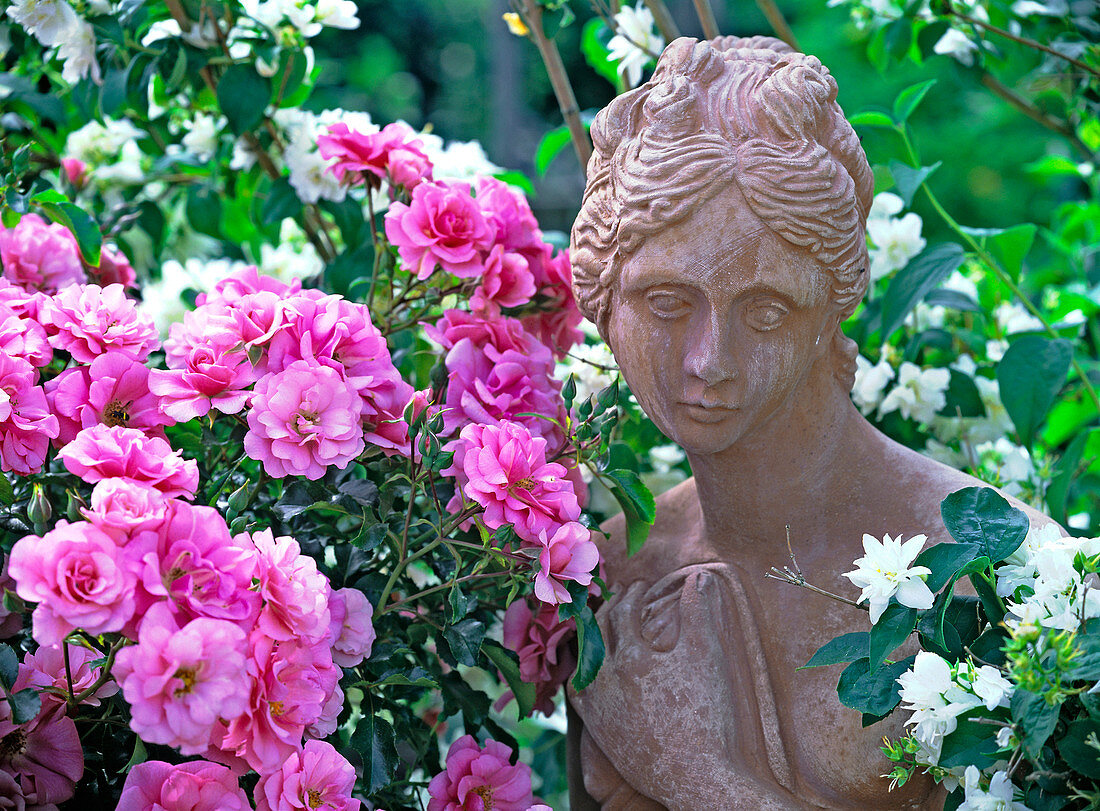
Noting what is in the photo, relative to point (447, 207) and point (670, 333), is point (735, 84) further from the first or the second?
point (447, 207)

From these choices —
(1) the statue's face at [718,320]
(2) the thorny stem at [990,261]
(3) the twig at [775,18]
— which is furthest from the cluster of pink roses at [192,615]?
(3) the twig at [775,18]

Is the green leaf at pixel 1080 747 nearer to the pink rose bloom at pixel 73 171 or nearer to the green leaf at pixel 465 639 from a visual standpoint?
the green leaf at pixel 465 639

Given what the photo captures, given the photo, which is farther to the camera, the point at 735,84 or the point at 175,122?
the point at 175,122

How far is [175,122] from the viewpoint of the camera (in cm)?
179

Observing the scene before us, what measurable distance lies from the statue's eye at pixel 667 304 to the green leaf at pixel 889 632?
1.09ft

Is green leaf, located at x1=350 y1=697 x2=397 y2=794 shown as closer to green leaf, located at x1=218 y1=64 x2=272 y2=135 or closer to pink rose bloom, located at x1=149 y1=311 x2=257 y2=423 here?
pink rose bloom, located at x1=149 y1=311 x2=257 y2=423

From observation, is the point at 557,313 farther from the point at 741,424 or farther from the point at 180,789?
the point at 180,789

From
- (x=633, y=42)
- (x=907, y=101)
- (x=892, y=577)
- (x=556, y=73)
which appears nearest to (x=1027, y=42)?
(x=907, y=101)

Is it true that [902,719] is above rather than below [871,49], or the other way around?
below

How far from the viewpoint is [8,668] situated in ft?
2.93

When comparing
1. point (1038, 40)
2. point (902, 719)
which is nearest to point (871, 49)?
point (1038, 40)

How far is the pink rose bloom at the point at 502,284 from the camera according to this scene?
1.25m

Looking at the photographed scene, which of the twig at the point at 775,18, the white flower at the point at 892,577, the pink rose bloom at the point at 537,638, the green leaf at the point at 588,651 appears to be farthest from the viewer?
the twig at the point at 775,18

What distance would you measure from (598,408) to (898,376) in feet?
2.45
